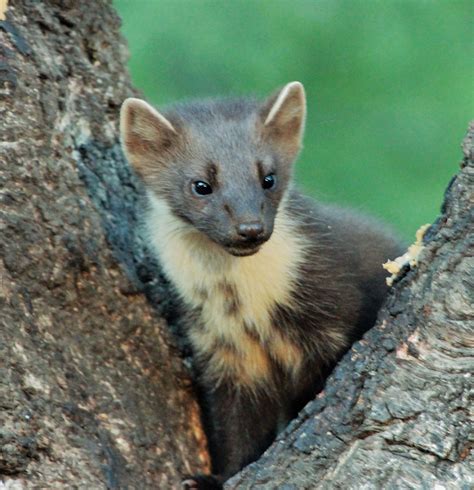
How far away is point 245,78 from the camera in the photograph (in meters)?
11.6

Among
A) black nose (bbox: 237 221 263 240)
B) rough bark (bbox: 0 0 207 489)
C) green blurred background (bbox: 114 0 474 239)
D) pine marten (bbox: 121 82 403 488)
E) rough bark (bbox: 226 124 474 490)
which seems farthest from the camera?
green blurred background (bbox: 114 0 474 239)

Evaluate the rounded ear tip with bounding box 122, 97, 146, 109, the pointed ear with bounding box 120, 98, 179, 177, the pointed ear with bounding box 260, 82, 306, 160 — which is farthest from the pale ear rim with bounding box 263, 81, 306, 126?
the rounded ear tip with bounding box 122, 97, 146, 109

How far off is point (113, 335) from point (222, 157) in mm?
1104

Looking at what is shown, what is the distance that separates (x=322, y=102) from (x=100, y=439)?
7335mm

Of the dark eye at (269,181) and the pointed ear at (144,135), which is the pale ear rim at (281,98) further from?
the pointed ear at (144,135)

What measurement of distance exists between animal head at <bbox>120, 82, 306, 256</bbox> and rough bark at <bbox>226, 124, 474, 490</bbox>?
1.04 metres

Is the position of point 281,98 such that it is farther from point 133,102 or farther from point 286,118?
point 133,102

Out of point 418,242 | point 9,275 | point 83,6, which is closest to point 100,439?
point 9,275

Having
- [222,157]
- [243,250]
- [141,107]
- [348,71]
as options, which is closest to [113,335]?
[243,250]

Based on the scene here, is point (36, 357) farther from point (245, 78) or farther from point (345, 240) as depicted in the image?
point (245, 78)

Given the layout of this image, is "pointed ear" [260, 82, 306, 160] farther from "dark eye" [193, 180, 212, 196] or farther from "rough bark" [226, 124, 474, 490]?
"rough bark" [226, 124, 474, 490]

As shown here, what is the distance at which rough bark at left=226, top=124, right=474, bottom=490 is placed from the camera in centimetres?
484

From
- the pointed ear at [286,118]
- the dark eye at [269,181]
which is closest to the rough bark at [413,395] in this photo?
the dark eye at [269,181]

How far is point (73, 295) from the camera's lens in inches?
233
